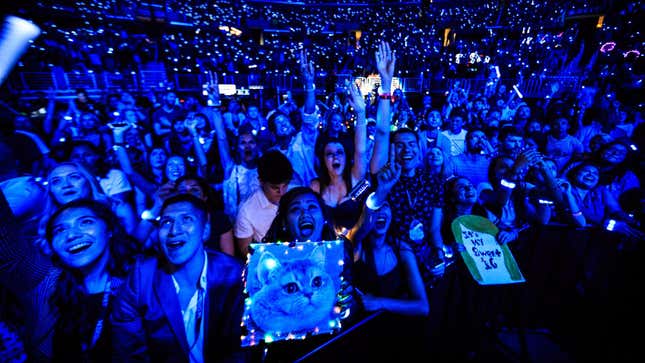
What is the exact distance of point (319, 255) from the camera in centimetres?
145

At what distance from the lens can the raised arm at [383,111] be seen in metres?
2.78

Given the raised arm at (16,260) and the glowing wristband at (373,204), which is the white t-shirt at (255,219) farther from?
the raised arm at (16,260)

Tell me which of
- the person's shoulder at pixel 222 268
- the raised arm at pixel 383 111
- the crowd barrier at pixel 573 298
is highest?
the raised arm at pixel 383 111

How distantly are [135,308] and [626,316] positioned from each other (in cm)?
478

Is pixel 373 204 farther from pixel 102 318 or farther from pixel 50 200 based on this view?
pixel 50 200

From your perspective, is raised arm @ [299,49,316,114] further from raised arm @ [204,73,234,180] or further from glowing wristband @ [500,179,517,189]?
glowing wristband @ [500,179,517,189]

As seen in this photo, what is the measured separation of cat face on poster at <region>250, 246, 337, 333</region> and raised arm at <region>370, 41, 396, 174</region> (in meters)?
1.64

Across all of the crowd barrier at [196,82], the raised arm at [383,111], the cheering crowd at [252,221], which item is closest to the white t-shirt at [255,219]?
the cheering crowd at [252,221]

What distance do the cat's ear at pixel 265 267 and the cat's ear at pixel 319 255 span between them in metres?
0.18

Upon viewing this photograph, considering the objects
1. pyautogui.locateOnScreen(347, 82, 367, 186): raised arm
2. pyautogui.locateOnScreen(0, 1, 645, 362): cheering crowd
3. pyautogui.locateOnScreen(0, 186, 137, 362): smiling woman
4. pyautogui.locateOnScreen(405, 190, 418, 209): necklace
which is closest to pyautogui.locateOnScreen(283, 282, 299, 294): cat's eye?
pyautogui.locateOnScreen(0, 1, 645, 362): cheering crowd

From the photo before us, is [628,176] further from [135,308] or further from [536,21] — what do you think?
[536,21]

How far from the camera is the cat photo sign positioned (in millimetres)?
1372

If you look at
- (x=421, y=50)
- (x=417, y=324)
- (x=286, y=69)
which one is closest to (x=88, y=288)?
(x=417, y=324)

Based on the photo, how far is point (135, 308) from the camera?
158 cm
